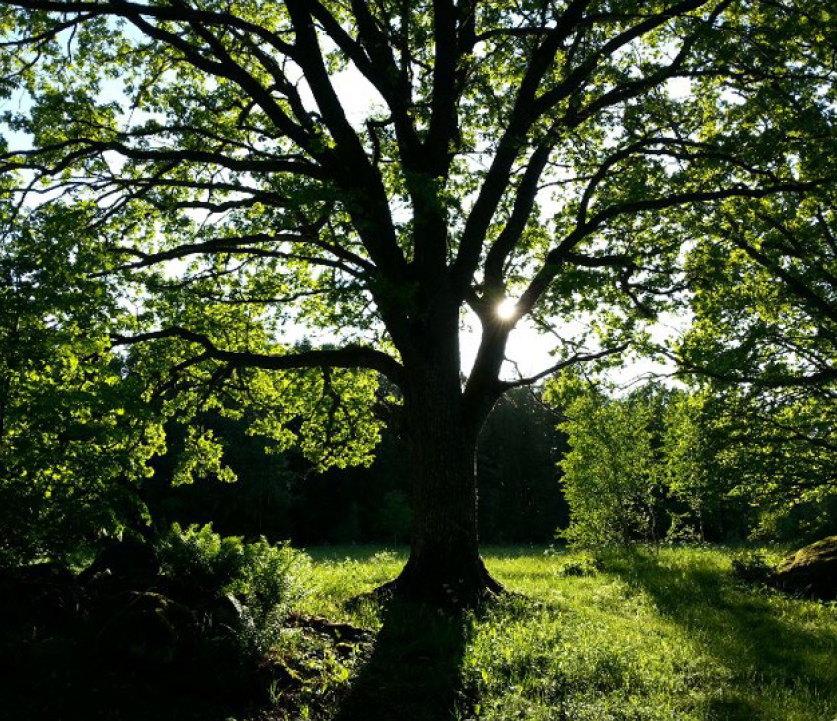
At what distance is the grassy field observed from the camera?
18.5 feet

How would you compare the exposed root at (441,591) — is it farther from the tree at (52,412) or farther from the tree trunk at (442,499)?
the tree at (52,412)

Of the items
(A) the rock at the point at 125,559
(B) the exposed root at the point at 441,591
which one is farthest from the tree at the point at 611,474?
(A) the rock at the point at 125,559

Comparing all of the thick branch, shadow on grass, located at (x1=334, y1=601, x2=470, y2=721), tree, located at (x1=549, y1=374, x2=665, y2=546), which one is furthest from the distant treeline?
shadow on grass, located at (x1=334, y1=601, x2=470, y2=721)

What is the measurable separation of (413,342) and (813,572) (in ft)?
32.4

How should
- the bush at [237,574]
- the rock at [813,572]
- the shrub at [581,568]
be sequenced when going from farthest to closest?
the shrub at [581,568], the rock at [813,572], the bush at [237,574]

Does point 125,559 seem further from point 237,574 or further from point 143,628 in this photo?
point 143,628

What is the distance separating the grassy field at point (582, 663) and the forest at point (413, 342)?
0.19 ft

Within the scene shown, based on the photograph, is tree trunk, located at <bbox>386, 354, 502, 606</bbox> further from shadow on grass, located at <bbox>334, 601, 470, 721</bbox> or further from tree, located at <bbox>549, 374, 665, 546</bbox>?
tree, located at <bbox>549, 374, 665, 546</bbox>

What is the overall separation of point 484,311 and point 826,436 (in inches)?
382

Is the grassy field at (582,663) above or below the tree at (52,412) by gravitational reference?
below

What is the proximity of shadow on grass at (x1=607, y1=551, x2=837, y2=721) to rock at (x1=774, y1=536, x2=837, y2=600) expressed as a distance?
72 cm

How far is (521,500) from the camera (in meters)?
58.9

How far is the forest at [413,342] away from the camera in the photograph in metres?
Result: 5.64

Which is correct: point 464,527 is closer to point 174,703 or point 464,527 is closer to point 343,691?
point 343,691
